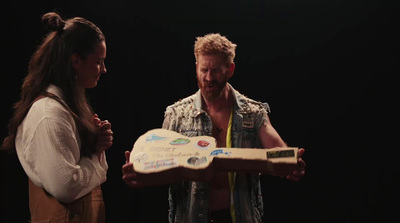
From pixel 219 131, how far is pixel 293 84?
1011 mm

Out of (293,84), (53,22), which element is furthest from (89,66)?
(293,84)

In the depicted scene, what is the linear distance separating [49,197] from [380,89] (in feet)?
7.29

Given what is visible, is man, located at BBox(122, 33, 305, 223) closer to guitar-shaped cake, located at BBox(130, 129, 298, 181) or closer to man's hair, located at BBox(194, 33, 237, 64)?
Answer: man's hair, located at BBox(194, 33, 237, 64)

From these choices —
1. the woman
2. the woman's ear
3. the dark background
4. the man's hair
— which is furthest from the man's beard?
the dark background

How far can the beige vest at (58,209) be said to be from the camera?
151 centimetres

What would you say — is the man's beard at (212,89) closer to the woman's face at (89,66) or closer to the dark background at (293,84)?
the woman's face at (89,66)

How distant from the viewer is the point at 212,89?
6.51 ft

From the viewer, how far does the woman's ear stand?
1.66 m

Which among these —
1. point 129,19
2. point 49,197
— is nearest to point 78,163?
point 49,197

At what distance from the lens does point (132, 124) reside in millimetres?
2799

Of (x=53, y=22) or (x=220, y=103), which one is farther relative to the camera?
(x=220, y=103)

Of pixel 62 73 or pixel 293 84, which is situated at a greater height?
pixel 293 84

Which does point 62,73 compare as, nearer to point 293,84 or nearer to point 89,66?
point 89,66

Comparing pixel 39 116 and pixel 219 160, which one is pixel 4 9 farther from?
pixel 219 160
